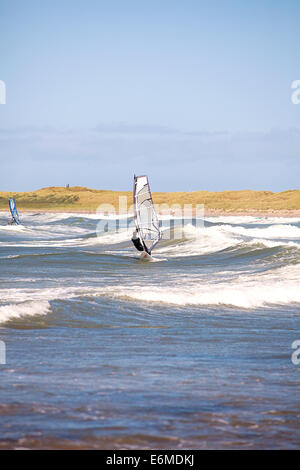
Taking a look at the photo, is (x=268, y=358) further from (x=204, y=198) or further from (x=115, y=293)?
(x=204, y=198)

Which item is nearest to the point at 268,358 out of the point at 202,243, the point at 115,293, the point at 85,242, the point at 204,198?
the point at 115,293

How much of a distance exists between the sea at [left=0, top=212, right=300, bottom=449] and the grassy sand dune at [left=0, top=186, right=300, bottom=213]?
79790 mm

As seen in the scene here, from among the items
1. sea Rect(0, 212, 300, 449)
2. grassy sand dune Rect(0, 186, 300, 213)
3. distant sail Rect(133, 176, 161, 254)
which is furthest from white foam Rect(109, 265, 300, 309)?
grassy sand dune Rect(0, 186, 300, 213)

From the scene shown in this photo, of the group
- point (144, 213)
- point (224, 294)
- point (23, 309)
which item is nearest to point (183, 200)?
point (144, 213)

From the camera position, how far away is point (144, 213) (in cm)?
2267

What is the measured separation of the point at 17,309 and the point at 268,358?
421 centimetres

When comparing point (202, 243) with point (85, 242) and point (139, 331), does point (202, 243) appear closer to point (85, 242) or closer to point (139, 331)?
point (85, 242)

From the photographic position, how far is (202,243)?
1188 inches

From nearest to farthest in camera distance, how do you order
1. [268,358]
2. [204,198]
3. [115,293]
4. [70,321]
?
[268,358]
[70,321]
[115,293]
[204,198]

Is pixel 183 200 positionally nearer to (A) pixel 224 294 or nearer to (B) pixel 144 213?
(B) pixel 144 213

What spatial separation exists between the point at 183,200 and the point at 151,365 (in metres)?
113

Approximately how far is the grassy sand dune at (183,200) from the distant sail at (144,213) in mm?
68941

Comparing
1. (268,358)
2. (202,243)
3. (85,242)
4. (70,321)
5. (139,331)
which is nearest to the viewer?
(268,358)
